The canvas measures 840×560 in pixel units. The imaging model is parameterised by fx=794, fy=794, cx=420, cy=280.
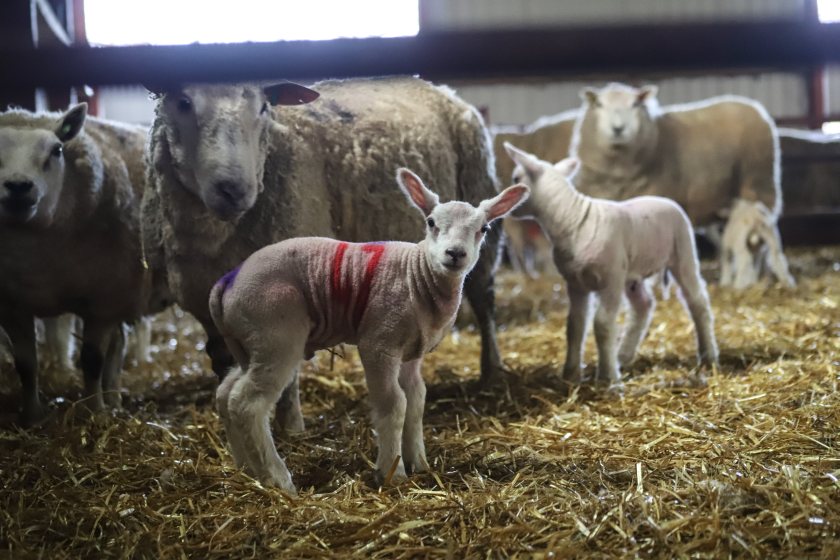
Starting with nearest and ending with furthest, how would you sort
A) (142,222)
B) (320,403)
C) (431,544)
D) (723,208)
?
1. (431,544)
2. (142,222)
3. (320,403)
4. (723,208)

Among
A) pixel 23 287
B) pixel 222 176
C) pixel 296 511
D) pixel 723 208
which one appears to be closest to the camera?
pixel 296 511

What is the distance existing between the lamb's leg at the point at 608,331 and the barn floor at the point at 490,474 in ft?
0.49

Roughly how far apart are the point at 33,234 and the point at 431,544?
3025 millimetres

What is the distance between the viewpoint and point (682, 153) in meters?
8.34

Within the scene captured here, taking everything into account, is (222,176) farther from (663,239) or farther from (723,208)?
(723,208)

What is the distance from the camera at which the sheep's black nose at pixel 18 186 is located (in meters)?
3.94

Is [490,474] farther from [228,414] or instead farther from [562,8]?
[562,8]

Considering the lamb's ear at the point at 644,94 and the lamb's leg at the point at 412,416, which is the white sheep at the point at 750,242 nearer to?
the lamb's ear at the point at 644,94

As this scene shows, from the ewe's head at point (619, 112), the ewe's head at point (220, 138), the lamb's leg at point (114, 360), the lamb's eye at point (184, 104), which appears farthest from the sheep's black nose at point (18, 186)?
the ewe's head at point (619, 112)

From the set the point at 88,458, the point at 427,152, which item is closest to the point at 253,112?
the point at 427,152

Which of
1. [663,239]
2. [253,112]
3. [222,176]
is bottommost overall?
[663,239]

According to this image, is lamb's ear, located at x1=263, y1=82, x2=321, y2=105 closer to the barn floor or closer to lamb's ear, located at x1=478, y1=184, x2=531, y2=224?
lamb's ear, located at x1=478, y1=184, x2=531, y2=224

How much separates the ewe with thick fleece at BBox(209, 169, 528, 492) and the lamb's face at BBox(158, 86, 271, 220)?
488mm

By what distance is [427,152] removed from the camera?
4730 millimetres
